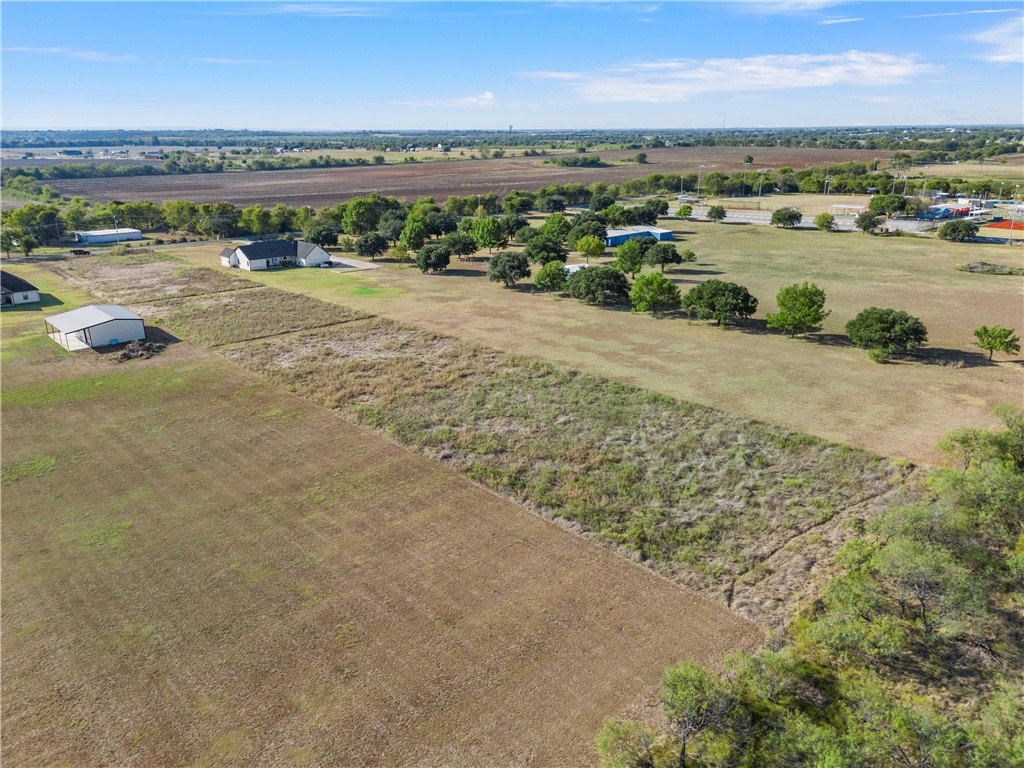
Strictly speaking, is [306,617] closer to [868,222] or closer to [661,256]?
[661,256]

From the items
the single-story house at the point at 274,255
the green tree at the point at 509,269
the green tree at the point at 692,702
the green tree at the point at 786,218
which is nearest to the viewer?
the green tree at the point at 692,702

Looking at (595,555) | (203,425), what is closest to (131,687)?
(595,555)

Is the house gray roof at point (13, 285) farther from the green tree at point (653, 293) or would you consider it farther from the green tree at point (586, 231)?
the green tree at point (586, 231)

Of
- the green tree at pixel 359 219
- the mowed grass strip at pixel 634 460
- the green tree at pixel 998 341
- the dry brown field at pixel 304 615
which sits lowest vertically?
the dry brown field at pixel 304 615

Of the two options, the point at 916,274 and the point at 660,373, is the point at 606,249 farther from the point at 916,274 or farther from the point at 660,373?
the point at 660,373

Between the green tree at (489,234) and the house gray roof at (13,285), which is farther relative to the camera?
the green tree at (489,234)

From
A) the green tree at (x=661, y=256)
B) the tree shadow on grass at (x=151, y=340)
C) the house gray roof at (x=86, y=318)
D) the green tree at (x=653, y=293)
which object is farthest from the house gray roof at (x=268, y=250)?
the green tree at (x=653, y=293)

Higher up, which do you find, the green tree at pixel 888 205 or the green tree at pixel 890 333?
the green tree at pixel 888 205

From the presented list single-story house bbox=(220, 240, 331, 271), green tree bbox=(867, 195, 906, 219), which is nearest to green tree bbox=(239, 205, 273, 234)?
single-story house bbox=(220, 240, 331, 271)
